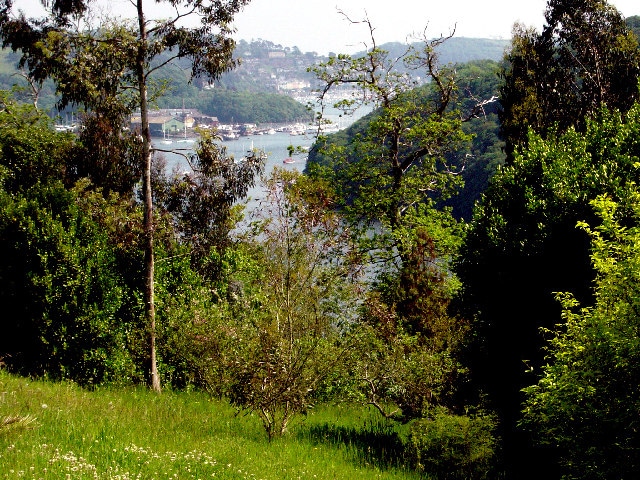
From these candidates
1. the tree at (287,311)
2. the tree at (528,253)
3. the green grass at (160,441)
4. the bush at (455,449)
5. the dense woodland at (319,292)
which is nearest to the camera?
the green grass at (160,441)

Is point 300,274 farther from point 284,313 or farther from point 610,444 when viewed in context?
point 610,444

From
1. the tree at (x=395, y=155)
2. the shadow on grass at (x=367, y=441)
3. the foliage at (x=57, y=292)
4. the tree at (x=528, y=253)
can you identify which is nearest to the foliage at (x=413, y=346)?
the shadow on grass at (x=367, y=441)

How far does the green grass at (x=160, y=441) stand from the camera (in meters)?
6.96

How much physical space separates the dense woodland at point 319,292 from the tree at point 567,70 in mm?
10266

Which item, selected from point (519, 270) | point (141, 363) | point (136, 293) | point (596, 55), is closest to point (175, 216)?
point (136, 293)

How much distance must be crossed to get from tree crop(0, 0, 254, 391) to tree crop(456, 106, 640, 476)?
682 cm

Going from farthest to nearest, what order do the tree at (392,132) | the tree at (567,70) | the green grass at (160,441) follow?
the tree at (567,70) → the tree at (392,132) → the green grass at (160,441)

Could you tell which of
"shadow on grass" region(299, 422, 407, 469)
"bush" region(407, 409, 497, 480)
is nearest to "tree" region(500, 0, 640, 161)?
"shadow on grass" region(299, 422, 407, 469)

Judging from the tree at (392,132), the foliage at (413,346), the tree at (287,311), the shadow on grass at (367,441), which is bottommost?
the shadow on grass at (367,441)

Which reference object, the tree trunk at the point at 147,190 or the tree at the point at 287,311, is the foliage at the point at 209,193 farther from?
the tree at the point at 287,311

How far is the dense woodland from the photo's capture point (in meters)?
9.95

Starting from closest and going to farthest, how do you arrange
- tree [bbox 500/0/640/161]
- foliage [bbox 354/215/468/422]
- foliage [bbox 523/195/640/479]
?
foliage [bbox 523/195/640/479] < foliage [bbox 354/215/468/422] < tree [bbox 500/0/640/161]

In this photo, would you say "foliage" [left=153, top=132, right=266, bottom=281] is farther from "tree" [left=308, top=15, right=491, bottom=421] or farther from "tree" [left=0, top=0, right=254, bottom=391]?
"tree" [left=308, top=15, right=491, bottom=421]

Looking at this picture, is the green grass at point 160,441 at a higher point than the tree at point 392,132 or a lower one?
lower
